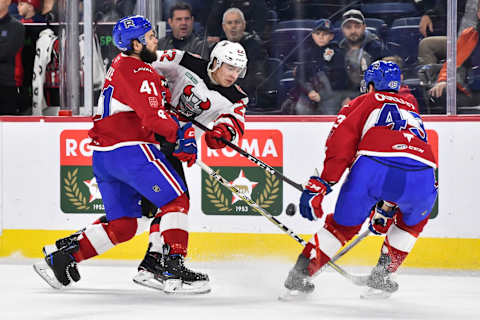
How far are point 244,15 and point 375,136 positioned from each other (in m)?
1.63

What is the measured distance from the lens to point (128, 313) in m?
2.99

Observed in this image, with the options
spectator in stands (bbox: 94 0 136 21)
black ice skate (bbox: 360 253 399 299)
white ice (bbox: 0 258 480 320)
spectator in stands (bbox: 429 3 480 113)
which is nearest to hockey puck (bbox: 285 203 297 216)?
white ice (bbox: 0 258 480 320)

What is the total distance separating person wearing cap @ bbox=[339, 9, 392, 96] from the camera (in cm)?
445

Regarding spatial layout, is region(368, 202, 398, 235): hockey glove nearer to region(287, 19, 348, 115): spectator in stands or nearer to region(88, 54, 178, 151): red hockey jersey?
region(88, 54, 178, 151): red hockey jersey

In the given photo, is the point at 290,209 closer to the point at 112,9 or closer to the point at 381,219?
the point at 381,219

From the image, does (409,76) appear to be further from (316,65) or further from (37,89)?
(37,89)

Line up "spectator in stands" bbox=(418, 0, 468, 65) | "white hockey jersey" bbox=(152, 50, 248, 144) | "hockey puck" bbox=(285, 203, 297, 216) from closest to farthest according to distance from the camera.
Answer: "white hockey jersey" bbox=(152, 50, 248, 144) → "hockey puck" bbox=(285, 203, 297, 216) → "spectator in stands" bbox=(418, 0, 468, 65)

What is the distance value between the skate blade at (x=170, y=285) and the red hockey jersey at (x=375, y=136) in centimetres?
66

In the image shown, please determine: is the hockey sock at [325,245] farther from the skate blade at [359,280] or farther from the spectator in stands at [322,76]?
the spectator in stands at [322,76]

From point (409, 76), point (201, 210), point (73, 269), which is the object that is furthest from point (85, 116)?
point (409, 76)

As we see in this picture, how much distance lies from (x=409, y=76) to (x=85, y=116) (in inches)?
66.7

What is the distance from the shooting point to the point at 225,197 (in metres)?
4.18

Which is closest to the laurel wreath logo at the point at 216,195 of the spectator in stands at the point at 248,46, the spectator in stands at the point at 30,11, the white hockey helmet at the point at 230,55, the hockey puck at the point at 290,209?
the hockey puck at the point at 290,209

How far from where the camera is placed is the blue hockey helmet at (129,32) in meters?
3.32
